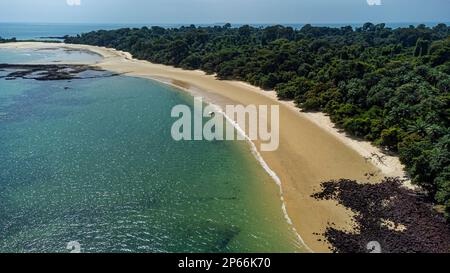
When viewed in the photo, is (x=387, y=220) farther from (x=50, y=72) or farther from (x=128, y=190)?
(x=50, y=72)

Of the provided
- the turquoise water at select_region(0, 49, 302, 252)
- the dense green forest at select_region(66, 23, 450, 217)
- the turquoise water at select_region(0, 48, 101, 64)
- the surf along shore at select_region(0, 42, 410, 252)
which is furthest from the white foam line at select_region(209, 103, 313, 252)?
the turquoise water at select_region(0, 48, 101, 64)

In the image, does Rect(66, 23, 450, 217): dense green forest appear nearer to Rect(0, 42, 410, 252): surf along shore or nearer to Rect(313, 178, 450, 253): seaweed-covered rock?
Rect(313, 178, 450, 253): seaweed-covered rock

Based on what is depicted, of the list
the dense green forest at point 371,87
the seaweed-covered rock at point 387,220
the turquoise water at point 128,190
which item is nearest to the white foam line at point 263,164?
the turquoise water at point 128,190

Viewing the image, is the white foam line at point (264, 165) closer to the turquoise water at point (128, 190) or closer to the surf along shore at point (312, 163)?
the surf along shore at point (312, 163)

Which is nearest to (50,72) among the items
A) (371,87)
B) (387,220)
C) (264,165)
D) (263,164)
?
(263,164)

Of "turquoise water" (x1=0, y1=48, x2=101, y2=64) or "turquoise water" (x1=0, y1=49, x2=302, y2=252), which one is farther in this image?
"turquoise water" (x1=0, y1=48, x2=101, y2=64)

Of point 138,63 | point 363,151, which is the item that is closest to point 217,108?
point 363,151
